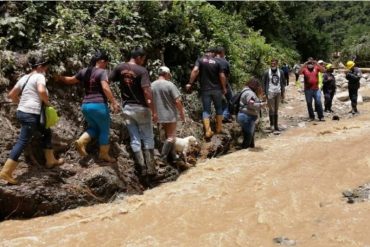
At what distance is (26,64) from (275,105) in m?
6.18

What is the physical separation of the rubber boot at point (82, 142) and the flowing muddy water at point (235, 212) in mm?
810

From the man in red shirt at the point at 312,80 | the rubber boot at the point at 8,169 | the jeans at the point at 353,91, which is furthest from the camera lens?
the jeans at the point at 353,91

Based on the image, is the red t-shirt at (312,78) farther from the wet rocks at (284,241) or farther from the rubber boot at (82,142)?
the wet rocks at (284,241)

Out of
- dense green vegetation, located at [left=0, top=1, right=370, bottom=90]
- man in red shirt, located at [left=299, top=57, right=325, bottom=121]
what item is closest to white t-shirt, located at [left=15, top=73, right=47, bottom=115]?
dense green vegetation, located at [left=0, top=1, right=370, bottom=90]

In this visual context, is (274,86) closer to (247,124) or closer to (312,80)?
(312,80)

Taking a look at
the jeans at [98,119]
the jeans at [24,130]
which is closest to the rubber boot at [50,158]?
the jeans at [24,130]

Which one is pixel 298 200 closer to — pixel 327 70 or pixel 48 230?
pixel 48 230

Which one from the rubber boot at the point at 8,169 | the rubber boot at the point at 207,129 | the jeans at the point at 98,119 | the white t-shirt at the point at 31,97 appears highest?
the white t-shirt at the point at 31,97

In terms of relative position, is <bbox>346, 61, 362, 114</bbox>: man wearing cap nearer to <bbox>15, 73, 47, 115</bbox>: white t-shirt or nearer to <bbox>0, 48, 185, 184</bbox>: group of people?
<bbox>0, 48, 185, 184</bbox>: group of people

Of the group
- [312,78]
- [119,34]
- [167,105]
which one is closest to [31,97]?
[167,105]

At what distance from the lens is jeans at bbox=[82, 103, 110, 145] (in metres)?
6.59

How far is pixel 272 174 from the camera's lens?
7.39m

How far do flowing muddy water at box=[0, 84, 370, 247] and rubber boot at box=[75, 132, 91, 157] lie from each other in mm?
810

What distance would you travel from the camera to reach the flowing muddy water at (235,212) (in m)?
5.21
